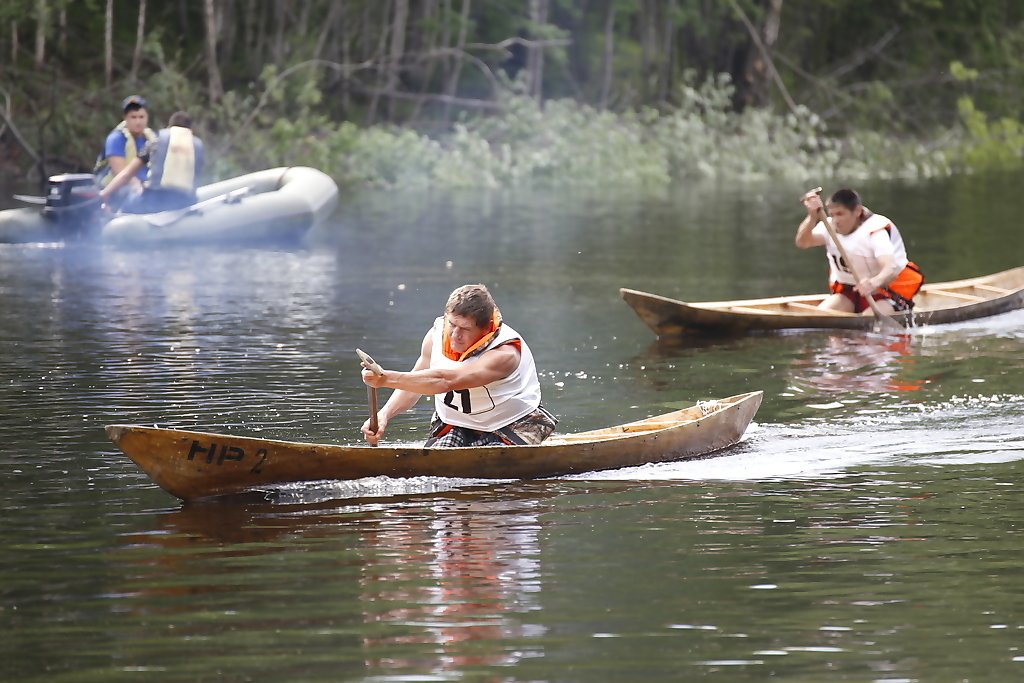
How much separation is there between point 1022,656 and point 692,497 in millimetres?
2709

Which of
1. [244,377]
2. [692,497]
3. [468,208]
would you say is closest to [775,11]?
[468,208]

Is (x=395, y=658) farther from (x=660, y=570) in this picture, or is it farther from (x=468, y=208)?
(x=468, y=208)

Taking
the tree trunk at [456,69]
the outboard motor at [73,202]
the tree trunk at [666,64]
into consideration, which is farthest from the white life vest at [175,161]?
the tree trunk at [666,64]

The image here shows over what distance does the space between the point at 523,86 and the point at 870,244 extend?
728 inches

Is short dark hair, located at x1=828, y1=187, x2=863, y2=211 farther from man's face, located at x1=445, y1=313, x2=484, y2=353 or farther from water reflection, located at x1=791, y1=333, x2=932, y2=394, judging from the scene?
man's face, located at x1=445, y1=313, x2=484, y2=353

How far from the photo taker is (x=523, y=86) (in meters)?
31.8

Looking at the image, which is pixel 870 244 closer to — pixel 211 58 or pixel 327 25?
pixel 211 58

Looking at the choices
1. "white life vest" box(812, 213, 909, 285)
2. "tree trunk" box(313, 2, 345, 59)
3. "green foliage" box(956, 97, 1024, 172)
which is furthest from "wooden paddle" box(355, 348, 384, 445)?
"green foliage" box(956, 97, 1024, 172)

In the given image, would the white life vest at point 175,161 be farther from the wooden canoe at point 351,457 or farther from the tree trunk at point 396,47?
the tree trunk at point 396,47

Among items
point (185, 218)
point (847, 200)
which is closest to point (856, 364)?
point (847, 200)

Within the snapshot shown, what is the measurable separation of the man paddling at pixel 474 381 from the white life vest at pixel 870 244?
5805 millimetres

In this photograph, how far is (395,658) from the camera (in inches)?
224

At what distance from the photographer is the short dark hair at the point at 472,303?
26.6ft

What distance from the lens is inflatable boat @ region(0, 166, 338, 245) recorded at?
65.0 ft
